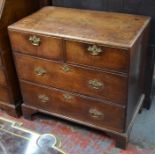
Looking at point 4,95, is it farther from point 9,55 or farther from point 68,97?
point 68,97

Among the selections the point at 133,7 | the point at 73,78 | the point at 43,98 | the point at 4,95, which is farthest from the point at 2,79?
the point at 133,7

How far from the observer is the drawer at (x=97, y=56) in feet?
4.44

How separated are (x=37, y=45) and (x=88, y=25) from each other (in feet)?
1.05

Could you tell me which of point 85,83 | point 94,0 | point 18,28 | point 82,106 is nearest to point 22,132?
point 82,106

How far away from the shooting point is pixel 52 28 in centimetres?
153

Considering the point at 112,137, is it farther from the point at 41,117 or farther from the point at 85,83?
the point at 41,117

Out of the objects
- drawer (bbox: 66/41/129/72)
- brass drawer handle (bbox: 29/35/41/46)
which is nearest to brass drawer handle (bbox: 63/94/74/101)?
drawer (bbox: 66/41/129/72)

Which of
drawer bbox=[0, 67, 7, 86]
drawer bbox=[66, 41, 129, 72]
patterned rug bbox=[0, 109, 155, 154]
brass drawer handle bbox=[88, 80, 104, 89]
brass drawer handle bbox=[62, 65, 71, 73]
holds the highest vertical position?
drawer bbox=[66, 41, 129, 72]

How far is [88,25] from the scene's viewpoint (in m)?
1.55

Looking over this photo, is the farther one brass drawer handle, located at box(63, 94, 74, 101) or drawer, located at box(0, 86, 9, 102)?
drawer, located at box(0, 86, 9, 102)

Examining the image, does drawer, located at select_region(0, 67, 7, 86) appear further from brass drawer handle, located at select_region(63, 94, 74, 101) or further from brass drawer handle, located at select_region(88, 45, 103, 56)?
brass drawer handle, located at select_region(88, 45, 103, 56)

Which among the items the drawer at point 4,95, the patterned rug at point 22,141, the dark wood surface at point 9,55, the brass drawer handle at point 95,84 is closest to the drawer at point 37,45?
the dark wood surface at point 9,55

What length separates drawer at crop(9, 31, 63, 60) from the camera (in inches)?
58.9

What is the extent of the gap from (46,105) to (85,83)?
405 mm
